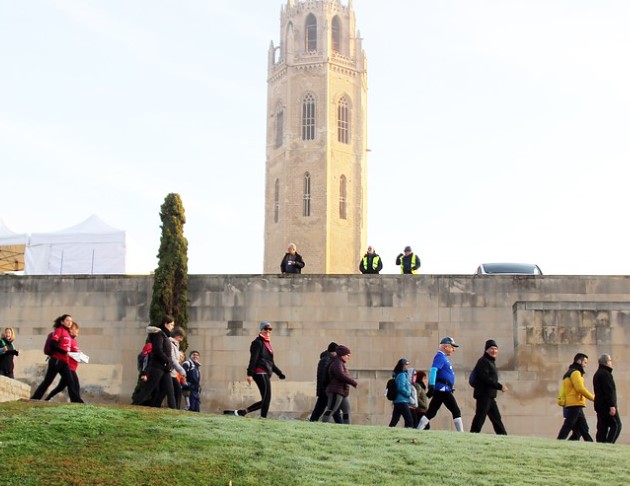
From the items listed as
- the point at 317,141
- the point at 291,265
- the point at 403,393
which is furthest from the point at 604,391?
the point at 317,141

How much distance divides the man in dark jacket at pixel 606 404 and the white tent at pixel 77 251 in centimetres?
2634

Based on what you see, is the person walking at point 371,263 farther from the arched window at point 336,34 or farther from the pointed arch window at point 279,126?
the arched window at point 336,34

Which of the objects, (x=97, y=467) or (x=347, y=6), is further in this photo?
(x=347, y=6)

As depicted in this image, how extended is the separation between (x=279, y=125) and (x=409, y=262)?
7751 centimetres

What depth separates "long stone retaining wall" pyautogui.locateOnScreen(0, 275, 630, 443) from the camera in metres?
23.1

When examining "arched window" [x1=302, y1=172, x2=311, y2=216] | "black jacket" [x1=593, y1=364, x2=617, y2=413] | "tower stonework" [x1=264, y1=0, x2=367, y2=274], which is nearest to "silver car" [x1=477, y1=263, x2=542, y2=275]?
"black jacket" [x1=593, y1=364, x2=617, y2=413]

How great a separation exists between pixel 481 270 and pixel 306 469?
15592mm

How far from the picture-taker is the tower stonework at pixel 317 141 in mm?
97312

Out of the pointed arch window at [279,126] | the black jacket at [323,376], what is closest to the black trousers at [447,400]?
the black jacket at [323,376]

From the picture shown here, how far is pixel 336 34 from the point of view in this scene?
10369 cm

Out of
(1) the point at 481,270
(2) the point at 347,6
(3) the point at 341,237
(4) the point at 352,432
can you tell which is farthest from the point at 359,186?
(4) the point at 352,432

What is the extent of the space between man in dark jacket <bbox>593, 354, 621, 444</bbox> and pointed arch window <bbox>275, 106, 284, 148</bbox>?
84664 millimetres

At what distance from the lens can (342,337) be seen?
77.4ft

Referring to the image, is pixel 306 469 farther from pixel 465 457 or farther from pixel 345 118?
pixel 345 118
